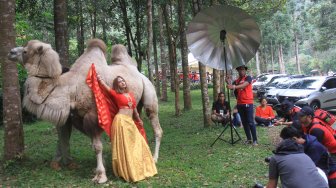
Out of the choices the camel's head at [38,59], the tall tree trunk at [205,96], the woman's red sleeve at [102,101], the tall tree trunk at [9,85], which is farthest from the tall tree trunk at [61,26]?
the tall tree trunk at [205,96]

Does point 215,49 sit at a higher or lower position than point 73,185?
higher

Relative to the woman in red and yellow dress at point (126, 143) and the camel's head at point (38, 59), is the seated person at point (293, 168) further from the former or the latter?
the camel's head at point (38, 59)

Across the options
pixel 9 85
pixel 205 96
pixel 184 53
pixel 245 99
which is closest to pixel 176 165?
pixel 245 99

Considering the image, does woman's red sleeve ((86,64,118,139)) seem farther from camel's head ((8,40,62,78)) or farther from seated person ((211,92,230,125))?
seated person ((211,92,230,125))

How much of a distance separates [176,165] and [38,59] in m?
3.46

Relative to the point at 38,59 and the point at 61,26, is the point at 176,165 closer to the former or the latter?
the point at 38,59

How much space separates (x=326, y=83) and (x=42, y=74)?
14.8 m

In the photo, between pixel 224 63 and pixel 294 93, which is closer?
pixel 224 63

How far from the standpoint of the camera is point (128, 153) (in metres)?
7.06

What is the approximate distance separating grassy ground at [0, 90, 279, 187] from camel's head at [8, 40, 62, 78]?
194cm

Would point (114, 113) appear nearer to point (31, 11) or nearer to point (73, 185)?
point (73, 185)

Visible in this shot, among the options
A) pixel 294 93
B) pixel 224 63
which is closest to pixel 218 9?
pixel 224 63

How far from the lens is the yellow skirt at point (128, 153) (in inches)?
277

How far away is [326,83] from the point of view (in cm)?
1830
